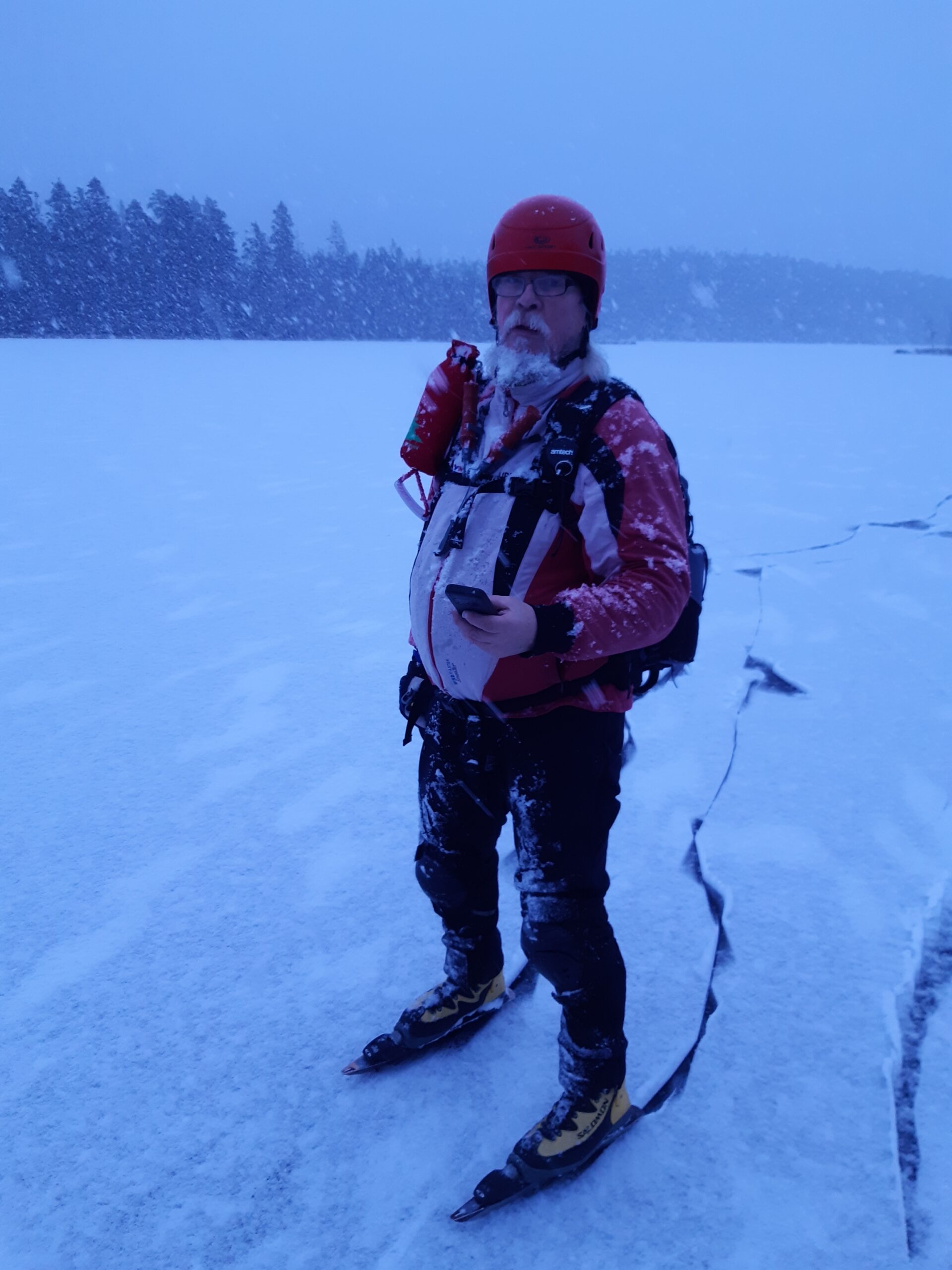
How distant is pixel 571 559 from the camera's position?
1537 millimetres

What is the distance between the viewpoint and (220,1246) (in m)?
1.61

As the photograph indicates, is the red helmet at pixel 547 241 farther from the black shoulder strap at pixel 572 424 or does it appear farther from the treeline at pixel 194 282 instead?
the treeline at pixel 194 282

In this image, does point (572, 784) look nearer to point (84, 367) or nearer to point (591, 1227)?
point (591, 1227)

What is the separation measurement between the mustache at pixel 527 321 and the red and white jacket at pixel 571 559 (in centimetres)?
9

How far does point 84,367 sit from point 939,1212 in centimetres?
2414

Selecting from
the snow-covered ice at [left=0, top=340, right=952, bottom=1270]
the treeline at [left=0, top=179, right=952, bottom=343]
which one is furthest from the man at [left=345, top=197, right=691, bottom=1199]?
the treeline at [left=0, top=179, right=952, bottom=343]

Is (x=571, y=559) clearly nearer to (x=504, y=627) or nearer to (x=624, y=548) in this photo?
(x=624, y=548)

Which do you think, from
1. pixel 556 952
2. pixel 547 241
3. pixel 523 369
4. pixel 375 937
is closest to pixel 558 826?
pixel 556 952

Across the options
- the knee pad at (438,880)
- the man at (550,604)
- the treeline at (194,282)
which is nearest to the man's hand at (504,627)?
the man at (550,604)

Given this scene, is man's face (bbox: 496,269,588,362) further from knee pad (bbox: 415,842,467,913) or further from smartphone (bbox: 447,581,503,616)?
knee pad (bbox: 415,842,467,913)

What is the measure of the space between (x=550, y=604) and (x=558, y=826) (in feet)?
1.64

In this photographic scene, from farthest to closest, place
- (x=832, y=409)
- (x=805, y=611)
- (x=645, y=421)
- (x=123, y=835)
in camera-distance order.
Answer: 1. (x=832, y=409)
2. (x=805, y=611)
3. (x=123, y=835)
4. (x=645, y=421)

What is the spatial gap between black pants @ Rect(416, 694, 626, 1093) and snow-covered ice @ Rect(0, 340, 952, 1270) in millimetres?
342

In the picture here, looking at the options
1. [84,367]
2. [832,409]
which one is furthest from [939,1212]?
[84,367]
